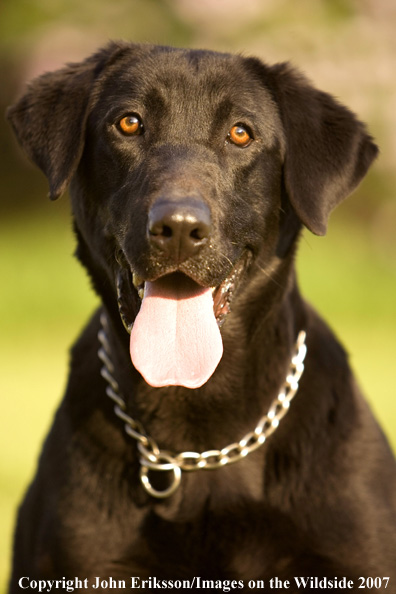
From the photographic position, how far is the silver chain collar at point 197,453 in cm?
355

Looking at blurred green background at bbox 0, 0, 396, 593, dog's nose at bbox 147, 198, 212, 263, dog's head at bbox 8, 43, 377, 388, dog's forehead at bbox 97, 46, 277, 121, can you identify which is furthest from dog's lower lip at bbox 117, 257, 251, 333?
blurred green background at bbox 0, 0, 396, 593

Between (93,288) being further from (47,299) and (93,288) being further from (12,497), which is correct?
(47,299)

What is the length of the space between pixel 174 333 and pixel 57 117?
3.07ft

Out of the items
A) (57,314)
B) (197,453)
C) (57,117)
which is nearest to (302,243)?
(57,314)

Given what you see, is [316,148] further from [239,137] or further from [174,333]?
[174,333]

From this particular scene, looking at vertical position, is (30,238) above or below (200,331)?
below

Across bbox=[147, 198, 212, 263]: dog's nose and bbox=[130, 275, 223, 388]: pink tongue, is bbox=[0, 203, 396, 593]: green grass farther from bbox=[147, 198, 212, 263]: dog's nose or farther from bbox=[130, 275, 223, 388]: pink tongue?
bbox=[147, 198, 212, 263]: dog's nose

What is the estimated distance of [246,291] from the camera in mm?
3623

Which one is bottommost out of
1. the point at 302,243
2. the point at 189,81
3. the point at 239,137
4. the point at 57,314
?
the point at 57,314

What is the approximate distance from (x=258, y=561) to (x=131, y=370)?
777 mm

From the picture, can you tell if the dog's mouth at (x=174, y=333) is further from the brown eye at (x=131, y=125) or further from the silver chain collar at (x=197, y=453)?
the brown eye at (x=131, y=125)

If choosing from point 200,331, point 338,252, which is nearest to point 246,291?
point 200,331

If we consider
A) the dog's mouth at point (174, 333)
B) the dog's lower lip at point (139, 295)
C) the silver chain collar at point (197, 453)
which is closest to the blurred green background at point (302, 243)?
the silver chain collar at point (197, 453)

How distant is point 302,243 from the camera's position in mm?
9891
